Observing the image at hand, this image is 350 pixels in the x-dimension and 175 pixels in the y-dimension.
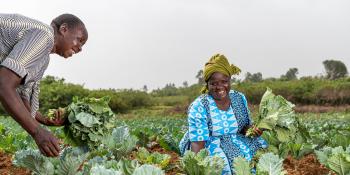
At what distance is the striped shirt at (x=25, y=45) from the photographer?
3.41 meters

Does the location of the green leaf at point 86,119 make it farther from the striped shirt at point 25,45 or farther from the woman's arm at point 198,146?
the woman's arm at point 198,146

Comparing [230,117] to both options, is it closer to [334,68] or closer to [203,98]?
[203,98]

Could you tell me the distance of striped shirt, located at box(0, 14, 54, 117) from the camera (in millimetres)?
3412

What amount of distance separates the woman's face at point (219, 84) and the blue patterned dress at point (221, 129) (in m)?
0.12

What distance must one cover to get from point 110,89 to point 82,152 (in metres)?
32.5

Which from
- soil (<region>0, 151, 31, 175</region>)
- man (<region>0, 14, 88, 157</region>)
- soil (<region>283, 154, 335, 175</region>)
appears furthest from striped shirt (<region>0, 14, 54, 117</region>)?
soil (<region>283, 154, 335, 175</region>)

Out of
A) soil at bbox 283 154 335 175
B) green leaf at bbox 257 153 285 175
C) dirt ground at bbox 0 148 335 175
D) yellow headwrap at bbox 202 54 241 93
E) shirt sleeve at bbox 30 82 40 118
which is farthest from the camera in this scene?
soil at bbox 283 154 335 175

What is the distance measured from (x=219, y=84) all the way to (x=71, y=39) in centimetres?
148

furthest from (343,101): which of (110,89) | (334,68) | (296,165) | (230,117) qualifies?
(230,117)

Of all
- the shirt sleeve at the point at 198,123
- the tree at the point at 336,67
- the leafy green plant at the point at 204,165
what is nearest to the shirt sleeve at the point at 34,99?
the leafy green plant at the point at 204,165

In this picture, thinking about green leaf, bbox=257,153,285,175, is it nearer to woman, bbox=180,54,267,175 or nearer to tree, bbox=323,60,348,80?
woman, bbox=180,54,267,175

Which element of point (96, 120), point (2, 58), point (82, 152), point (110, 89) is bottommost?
point (110, 89)

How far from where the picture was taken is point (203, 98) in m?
4.84

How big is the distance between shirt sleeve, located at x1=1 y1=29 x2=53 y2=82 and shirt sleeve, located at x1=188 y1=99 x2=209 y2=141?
159 cm
